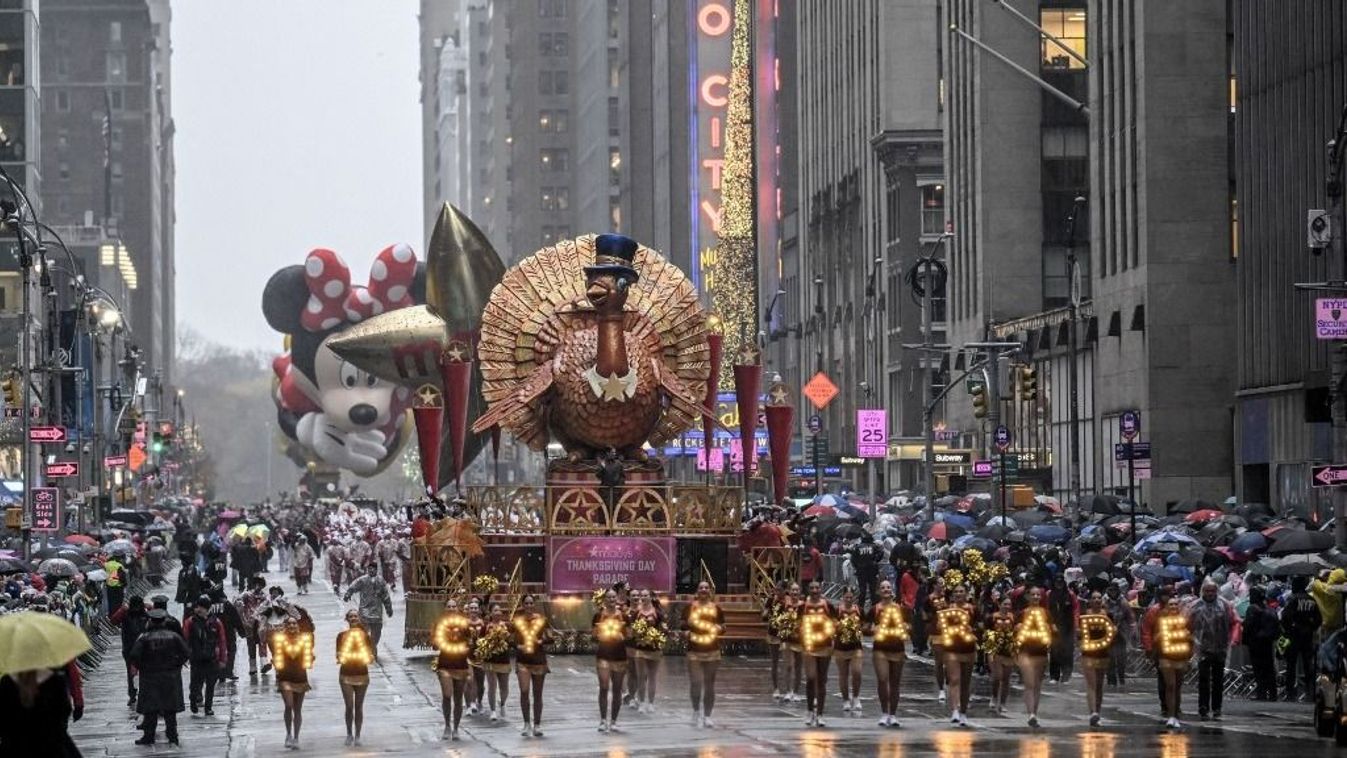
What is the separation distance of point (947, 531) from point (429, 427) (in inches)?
481

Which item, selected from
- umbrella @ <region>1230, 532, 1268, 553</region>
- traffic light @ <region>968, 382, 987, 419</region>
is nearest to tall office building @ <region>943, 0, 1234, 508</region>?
traffic light @ <region>968, 382, 987, 419</region>

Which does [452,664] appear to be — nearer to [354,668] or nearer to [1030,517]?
[354,668]

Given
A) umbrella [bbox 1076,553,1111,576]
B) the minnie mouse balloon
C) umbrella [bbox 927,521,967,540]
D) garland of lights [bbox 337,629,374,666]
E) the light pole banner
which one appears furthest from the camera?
the minnie mouse balloon

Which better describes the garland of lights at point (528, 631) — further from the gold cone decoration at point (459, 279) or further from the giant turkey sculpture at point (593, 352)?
the gold cone decoration at point (459, 279)

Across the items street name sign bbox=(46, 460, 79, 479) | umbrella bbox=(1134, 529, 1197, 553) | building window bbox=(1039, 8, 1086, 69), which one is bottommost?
umbrella bbox=(1134, 529, 1197, 553)

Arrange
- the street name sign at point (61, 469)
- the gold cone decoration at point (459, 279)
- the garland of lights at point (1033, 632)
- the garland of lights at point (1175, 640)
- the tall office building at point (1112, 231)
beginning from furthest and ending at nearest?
the tall office building at point (1112, 231) < the gold cone decoration at point (459, 279) < the street name sign at point (61, 469) < the garland of lights at point (1033, 632) < the garland of lights at point (1175, 640)

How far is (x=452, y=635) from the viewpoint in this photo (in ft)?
94.7

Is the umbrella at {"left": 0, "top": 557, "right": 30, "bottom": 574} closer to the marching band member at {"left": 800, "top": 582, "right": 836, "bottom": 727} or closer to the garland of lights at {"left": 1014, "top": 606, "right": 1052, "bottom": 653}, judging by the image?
the marching band member at {"left": 800, "top": 582, "right": 836, "bottom": 727}

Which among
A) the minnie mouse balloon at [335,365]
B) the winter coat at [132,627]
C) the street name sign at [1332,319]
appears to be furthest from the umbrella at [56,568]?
the minnie mouse balloon at [335,365]

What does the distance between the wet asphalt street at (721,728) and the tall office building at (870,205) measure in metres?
55.4

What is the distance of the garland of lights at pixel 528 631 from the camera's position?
28.7m

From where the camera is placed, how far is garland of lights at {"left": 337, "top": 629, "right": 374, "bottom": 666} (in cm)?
2822

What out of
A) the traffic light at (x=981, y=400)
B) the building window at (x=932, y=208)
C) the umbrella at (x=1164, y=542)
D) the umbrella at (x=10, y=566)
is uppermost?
the building window at (x=932, y=208)

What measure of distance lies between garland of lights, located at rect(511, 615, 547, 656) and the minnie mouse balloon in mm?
55825
